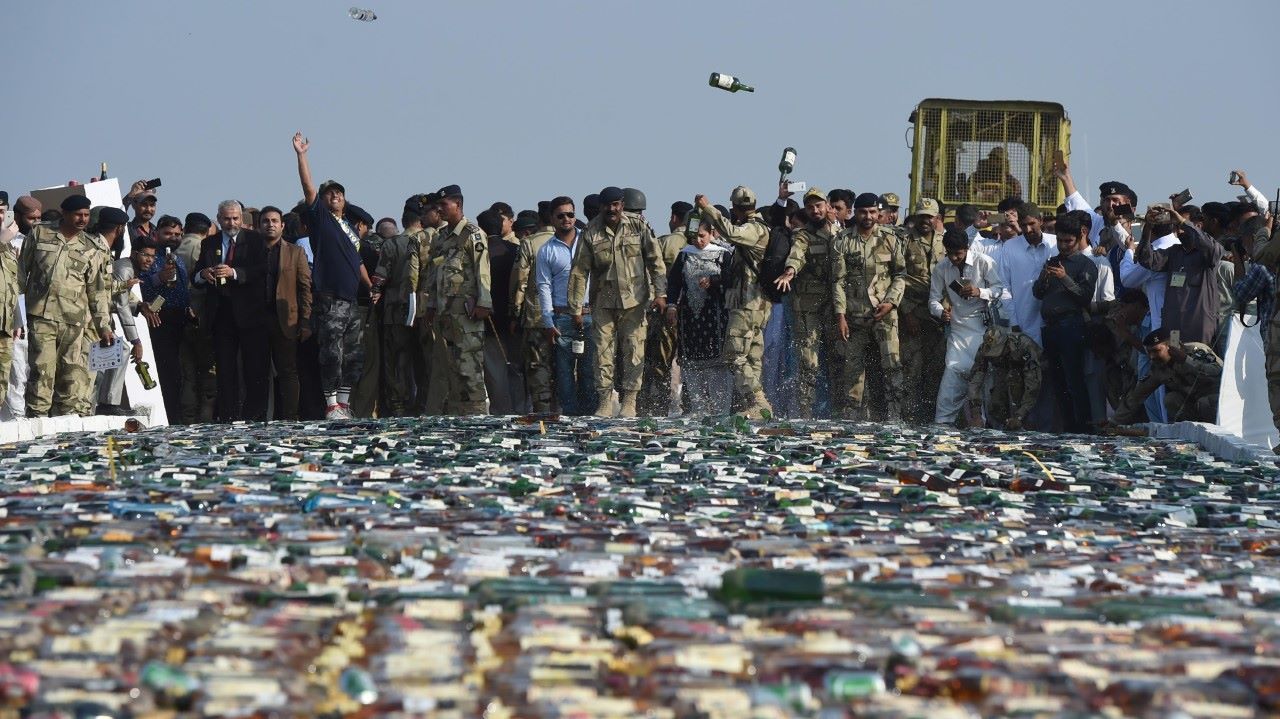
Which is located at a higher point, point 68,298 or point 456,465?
point 68,298

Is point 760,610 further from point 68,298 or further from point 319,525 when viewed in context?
point 68,298

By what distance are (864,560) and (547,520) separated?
1.67 metres

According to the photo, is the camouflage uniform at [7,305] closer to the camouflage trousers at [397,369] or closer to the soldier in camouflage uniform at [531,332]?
the camouflage trousers at [397,369]

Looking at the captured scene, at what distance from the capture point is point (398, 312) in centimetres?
1736

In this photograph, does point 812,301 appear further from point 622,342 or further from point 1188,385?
point 1188,385

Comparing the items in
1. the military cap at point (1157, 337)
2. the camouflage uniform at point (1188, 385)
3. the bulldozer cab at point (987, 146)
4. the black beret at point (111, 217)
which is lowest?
the camouflage uniform at point (1188, 385)

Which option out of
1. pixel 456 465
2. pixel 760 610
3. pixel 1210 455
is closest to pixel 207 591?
pixel 760 610

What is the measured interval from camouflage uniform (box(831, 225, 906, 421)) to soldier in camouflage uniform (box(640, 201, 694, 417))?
1.51 metres

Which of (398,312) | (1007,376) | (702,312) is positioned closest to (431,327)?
(398,312)

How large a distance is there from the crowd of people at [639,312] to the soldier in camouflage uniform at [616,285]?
0.02 m

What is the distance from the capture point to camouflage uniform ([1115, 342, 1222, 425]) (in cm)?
1501

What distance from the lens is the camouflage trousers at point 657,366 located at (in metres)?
17.2

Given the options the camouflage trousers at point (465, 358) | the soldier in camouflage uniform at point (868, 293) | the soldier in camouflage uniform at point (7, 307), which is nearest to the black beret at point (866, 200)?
the soldier in camouflage uniform at point (868, 293)

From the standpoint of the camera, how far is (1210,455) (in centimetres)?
1303
